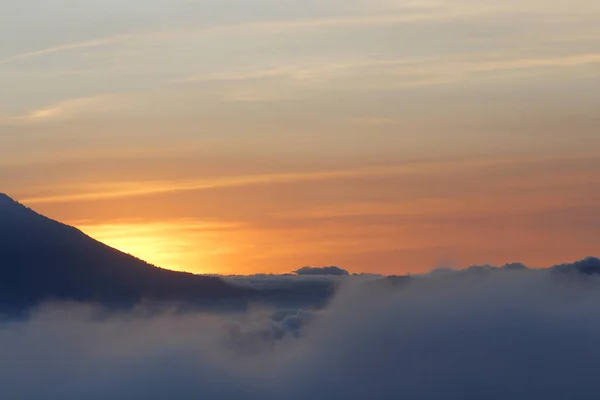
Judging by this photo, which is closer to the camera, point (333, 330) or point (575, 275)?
point (575, 275)

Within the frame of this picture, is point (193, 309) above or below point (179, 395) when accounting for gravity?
above

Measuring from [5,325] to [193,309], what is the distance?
33937 millimetres

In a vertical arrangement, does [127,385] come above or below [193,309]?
below

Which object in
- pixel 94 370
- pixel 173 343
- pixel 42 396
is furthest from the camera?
pixel 173 343

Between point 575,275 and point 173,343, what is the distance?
70.7 meters

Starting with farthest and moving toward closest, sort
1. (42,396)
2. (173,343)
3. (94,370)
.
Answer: (173,343) → (94,370) → (42,396)

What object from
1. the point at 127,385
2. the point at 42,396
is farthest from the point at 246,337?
the point at 42,396

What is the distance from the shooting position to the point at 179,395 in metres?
169

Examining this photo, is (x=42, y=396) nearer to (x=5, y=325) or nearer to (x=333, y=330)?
(x=5, y=325)

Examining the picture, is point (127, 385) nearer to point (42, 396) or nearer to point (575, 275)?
point (42, 396)

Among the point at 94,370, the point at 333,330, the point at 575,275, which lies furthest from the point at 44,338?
the point at 575,275

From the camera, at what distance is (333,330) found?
613 ft

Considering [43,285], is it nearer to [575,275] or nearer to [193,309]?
[193,309]

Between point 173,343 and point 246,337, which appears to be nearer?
point 246,337
